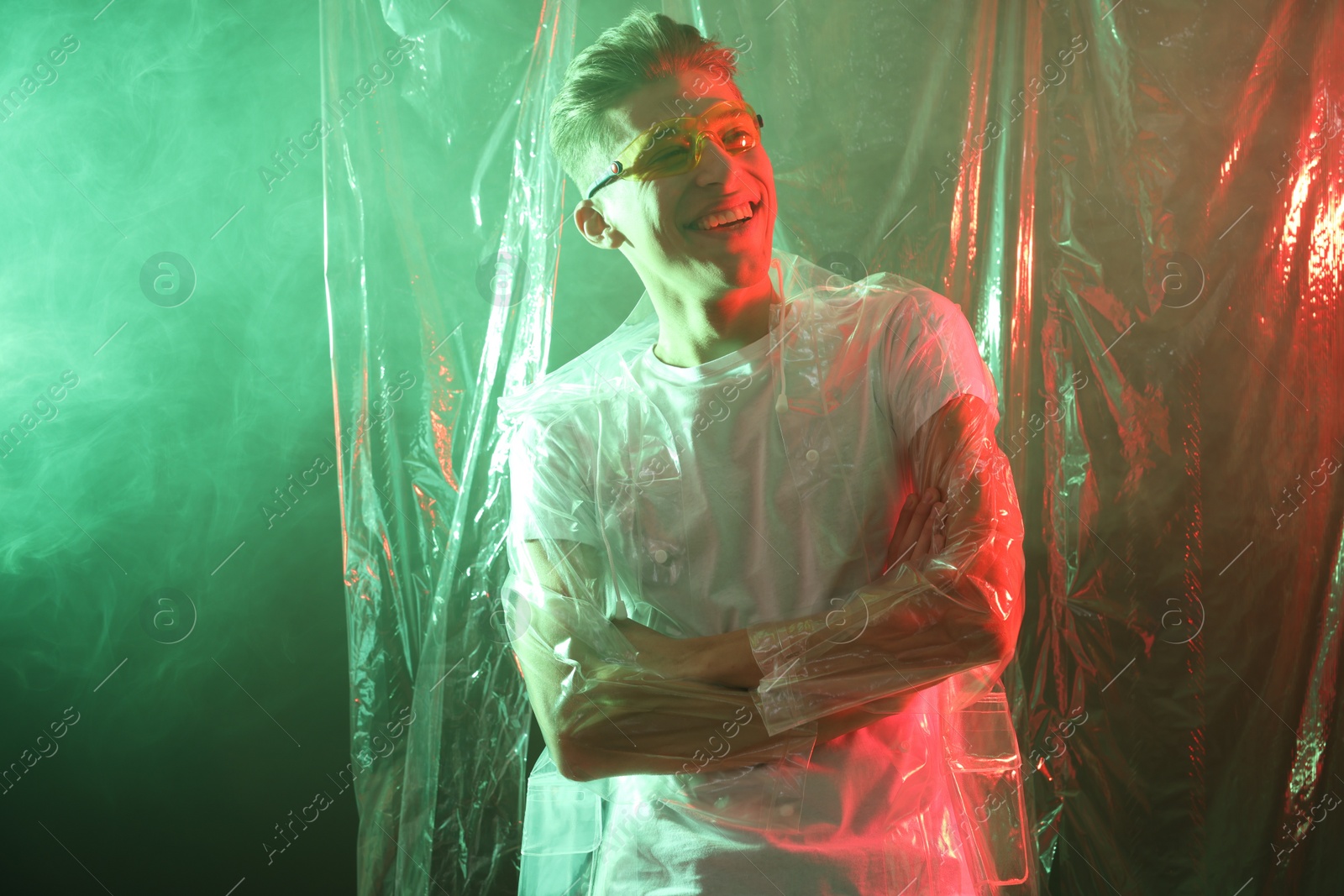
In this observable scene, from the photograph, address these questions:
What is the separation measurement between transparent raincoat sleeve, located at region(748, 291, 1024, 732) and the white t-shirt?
6 centimetres

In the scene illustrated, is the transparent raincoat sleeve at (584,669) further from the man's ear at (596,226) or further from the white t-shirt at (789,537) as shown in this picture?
the man's ear at (596,226)

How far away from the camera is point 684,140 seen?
1.26 meters

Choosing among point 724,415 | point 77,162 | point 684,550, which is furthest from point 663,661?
point 77,162

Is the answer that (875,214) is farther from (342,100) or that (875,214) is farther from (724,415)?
(342,100)

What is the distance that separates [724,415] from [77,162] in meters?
1.46

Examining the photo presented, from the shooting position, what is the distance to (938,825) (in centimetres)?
110

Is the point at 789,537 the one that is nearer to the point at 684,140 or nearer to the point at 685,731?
the point at 685,731

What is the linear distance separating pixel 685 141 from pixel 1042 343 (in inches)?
24.8

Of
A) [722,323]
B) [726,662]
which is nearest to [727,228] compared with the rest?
[722,323]

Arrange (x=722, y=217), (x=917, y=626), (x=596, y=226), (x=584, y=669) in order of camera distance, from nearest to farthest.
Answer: (x=917, y=626) < (x=584, y=669) < (x=722, y=217) < (x=596, y=226)

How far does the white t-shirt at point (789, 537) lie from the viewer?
3.47ft

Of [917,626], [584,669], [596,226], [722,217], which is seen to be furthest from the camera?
[596,226]

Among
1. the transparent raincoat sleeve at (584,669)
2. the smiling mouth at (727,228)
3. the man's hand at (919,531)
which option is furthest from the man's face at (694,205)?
the man's hand at (919,531)

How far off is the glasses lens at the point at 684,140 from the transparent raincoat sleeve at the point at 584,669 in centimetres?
36
